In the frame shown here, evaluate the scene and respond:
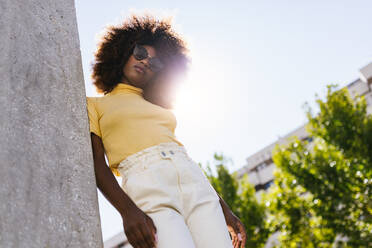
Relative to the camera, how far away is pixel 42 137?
1.01 metres

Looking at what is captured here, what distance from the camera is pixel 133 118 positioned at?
5.16ft

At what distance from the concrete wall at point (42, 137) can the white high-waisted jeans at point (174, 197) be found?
1.01 ft

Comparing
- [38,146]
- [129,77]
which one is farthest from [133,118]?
[38,146]

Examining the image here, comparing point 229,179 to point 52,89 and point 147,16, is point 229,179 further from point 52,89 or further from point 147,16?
point 52,89

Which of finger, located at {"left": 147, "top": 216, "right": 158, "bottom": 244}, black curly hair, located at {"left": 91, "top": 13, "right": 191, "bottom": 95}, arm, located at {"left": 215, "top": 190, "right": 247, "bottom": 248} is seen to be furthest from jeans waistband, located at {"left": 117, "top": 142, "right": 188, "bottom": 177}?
black curly hair, located at {"left": 91, "top": 13, "right": 191, "bottom": 95}

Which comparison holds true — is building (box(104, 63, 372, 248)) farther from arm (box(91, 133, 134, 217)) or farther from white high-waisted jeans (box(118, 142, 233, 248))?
arm (box(91, 133, 134, 217))

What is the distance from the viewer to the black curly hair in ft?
6.64

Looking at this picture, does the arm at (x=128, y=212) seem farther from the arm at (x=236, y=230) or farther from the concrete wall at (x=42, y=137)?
the arm at (x=236, y=230)

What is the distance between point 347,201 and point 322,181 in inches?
30.1

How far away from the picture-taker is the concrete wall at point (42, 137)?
2.92ft

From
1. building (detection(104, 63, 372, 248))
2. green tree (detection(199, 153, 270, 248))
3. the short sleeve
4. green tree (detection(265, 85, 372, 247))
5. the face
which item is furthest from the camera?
building (detection(104, 63, 372, 248))

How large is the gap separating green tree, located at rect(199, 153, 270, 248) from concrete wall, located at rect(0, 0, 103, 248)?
9.65 metres

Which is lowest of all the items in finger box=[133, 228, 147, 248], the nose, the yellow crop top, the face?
finger box=[133, 228, 147, 248]

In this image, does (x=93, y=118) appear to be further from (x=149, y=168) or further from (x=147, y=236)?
(x=147, y=236)
